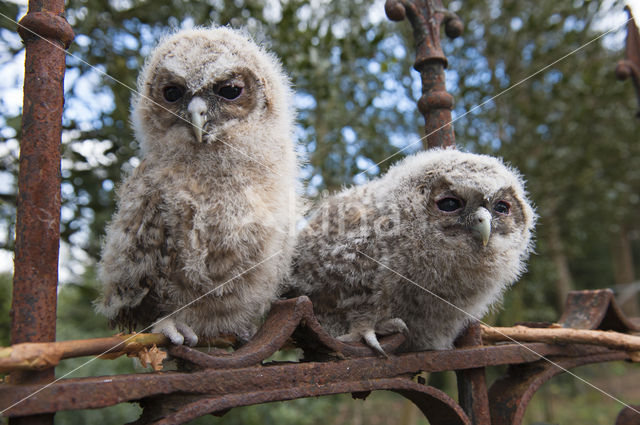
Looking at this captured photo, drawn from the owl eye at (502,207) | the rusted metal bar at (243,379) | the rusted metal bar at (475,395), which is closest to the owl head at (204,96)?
the rusted metal bar at (243,379)

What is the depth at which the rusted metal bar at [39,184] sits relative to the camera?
2.60 ft

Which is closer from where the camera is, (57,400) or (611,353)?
(57,400)

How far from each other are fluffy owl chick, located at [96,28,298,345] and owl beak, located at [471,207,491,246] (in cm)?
49

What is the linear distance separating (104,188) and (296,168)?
3.86 feet

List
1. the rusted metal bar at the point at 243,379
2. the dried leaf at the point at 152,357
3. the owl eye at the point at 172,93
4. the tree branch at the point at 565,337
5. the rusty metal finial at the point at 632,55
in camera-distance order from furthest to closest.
→ the rusty metal finial at the point at 632,55
the tree branch at the point at 565,337
the owl eye at the point at 172,93
the dried leaf at the point at 152,357
the rusted metal bar at the point at 243,379

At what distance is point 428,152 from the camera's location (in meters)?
1.45

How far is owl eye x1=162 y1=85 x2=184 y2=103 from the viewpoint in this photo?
1221mm

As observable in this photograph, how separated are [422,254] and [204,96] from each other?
0.71 metres

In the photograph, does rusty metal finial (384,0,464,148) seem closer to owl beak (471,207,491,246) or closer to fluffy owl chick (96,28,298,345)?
owl beak (471,207,491,246)

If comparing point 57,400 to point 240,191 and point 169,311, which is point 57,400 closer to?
point 169,311

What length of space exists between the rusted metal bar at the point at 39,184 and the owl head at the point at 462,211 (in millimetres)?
867

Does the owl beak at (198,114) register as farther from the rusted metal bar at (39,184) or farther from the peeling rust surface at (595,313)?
the peeling rust surface at (595,313)

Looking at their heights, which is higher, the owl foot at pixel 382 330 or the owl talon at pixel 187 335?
the owl talon at pixel 187 335

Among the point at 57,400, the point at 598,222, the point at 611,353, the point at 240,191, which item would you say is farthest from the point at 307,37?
the point at 598,222
